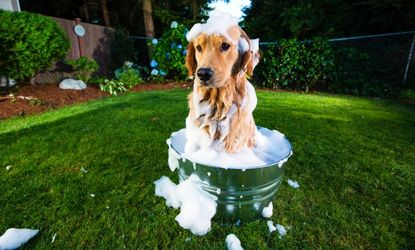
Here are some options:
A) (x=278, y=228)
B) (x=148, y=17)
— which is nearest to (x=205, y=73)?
(x=278, y=228)

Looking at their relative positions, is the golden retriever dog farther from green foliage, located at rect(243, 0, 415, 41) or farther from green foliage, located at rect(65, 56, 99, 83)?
green foliage, located at rect(243, 0, 415, 41)

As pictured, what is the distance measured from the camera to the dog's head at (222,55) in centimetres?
139

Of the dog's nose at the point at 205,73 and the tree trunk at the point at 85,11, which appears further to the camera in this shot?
the tree trunk at the point at 85,11

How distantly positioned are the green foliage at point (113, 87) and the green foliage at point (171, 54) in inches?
59.1

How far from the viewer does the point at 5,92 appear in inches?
207

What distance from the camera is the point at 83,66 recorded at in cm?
683

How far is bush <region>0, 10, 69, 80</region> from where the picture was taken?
5.00 metres

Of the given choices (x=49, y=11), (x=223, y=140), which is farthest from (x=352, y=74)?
(x=49, y=11)

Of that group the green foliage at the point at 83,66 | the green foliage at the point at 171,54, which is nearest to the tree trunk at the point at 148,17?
the green foliage at the point at 171,54

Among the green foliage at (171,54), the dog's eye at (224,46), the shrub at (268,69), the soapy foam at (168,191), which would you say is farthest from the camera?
the green foliage at (171,54)

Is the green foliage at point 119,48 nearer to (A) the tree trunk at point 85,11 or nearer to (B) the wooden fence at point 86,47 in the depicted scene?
(B) the wooden fence at point 86,47

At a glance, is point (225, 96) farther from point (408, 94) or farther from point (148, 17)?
point (148, 17)

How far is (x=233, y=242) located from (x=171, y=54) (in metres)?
7.02

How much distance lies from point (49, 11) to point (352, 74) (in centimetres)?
1305
